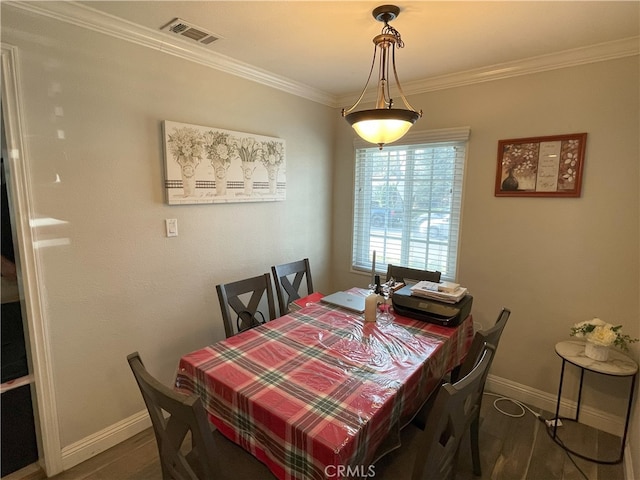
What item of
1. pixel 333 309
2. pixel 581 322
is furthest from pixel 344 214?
pixel 581 322

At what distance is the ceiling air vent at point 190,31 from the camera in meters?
1.77

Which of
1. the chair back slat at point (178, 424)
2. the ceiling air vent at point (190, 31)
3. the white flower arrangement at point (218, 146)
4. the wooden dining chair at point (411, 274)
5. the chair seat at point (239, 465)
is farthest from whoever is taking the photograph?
the wooden dining chair at point (411, 274)

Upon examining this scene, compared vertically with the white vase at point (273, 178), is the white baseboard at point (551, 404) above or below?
below

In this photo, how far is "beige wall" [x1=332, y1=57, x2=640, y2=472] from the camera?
2.00 meters

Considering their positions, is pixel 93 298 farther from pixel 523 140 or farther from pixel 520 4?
pixel 523 140

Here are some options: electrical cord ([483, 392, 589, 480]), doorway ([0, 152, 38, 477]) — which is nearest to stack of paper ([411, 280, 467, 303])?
electrical cord ([483, 392, 589, 480])

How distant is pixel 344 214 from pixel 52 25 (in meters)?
2.46

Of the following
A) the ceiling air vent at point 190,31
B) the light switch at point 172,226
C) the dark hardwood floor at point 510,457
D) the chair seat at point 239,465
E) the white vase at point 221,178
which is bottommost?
the dark hardwood floor at point 510,457

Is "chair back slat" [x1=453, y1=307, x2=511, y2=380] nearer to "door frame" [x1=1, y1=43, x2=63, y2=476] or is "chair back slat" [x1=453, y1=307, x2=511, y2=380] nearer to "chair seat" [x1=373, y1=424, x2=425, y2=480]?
"chair seat" [x1=373, y1=424, x2=425, y2=480]

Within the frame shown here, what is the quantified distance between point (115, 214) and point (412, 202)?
222 cm

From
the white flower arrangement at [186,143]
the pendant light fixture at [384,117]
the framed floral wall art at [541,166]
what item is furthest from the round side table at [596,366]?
the white flower arrangement at [186,143]

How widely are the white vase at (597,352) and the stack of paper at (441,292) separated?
2.77 ft

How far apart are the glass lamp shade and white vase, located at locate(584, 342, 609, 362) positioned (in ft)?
5.76

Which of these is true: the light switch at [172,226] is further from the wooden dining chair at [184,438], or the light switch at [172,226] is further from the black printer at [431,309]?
the black printer at [431,309]
